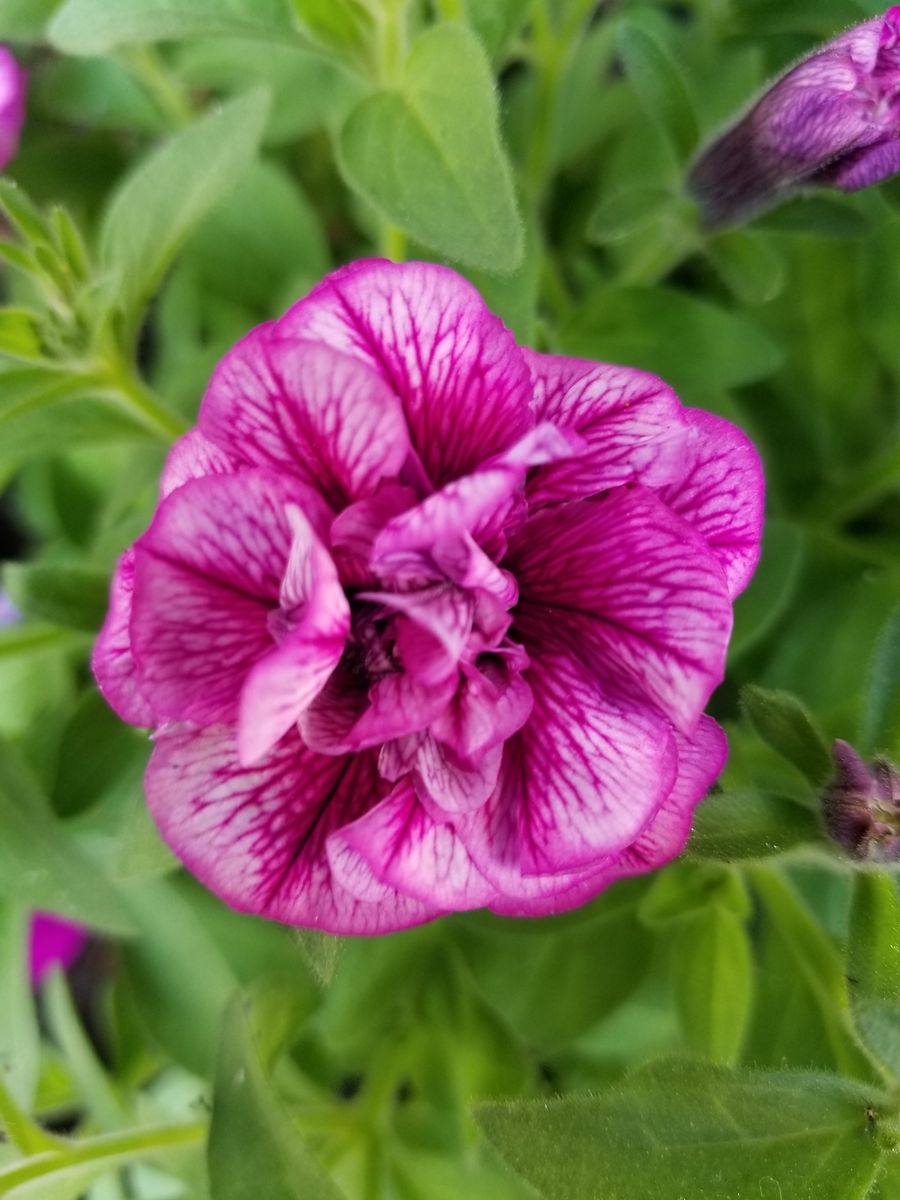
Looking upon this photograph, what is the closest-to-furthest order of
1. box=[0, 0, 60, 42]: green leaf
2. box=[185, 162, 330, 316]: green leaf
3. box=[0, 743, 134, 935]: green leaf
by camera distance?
box=[0, 743, 134, 935]: green leaf
box=[0, 0, 60, 42]: green leaf
box=[185, 162, 330, 316]: green leaf

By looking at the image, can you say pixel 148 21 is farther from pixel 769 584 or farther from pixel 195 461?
pixel 769 584

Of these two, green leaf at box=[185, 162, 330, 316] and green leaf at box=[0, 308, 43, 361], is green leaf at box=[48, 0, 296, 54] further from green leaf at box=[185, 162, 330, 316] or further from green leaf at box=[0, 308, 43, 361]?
green leaf at box=[185, 162, 330, 316]

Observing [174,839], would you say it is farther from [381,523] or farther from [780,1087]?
[780,1087]

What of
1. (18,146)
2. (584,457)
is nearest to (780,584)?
(584,457)

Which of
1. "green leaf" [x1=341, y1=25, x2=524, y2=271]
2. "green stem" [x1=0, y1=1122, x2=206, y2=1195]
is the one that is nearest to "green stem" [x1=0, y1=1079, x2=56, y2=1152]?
"green stem" [x1=0, y1=1122, x2=206, y2=1195]

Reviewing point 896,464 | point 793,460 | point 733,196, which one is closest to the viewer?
point 733,196

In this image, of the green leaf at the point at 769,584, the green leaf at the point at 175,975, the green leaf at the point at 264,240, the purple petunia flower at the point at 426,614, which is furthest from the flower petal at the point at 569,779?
the green leaf at the point at 264,240

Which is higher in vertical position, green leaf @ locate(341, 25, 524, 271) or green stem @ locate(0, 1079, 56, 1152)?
green leaf @ locate(341, 25, 524, 271)
